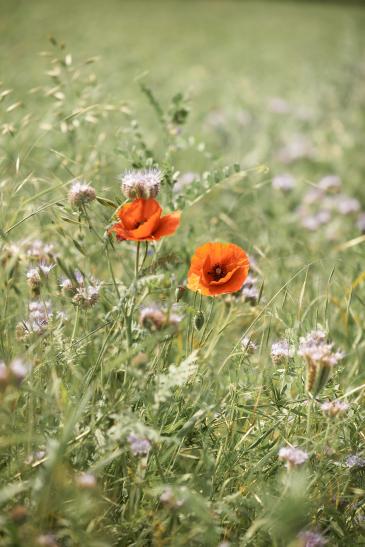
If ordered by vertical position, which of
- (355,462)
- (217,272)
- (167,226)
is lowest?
(355,462)

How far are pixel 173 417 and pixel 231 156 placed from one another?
5.15ft

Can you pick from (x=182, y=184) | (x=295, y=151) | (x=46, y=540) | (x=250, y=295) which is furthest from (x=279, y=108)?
(x=46, y=540)

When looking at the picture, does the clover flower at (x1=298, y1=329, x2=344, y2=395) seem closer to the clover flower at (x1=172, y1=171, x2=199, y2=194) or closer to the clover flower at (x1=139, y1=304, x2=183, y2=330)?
the clover flower at (x1=139, y1=304, x2=183, y2=330)

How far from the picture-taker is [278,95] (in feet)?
12.7

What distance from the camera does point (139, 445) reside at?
734 millimetres

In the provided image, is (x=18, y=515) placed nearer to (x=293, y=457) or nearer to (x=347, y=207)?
(x=293, y=457)

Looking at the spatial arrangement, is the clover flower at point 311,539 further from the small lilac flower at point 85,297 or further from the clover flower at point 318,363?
the small lilac flower at point 85,297

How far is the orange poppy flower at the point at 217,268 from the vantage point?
0.85 meters

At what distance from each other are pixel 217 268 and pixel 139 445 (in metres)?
0.30

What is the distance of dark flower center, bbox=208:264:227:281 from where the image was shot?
35.3 inches

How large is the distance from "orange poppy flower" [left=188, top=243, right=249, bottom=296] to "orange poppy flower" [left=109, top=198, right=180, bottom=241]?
0.25 ft

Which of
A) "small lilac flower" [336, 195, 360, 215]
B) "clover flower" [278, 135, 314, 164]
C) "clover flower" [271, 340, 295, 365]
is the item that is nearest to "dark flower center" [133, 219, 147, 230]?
"clover flower" [271, 340, 295, 365]

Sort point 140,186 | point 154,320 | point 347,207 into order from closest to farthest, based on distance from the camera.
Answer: point 154,320
point 140,186
point 347,207

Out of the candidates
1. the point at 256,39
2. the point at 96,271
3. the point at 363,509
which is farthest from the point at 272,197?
the point at 256,39
